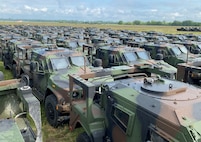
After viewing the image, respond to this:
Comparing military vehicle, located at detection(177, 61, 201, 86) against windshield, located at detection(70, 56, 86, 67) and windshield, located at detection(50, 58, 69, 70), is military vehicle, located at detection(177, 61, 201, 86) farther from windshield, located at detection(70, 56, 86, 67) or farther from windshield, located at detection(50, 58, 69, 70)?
windshield, located at detection(50, 58, 69, 70)

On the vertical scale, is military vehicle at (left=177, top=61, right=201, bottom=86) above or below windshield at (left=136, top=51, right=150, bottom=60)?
above

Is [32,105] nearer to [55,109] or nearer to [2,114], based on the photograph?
[2,114]

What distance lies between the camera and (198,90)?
455 cm

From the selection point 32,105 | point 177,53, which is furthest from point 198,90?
point 177,53

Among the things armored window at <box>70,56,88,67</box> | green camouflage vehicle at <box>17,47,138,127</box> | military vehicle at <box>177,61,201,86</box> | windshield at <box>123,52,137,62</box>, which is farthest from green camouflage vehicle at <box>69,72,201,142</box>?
windshield at <box>123,52,137,62</box>

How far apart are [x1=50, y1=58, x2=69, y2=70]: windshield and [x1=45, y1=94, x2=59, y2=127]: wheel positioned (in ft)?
4.07

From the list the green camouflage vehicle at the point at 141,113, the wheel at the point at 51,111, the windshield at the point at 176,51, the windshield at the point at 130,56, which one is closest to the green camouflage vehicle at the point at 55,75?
the wheel at the point at 51,111

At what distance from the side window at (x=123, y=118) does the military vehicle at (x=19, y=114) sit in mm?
1407

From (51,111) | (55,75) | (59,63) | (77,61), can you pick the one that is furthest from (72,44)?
(51,111)

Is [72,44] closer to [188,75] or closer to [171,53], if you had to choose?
[171,53]

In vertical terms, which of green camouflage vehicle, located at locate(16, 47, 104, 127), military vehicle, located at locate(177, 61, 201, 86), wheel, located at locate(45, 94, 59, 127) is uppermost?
military vehicle, located at locate(177, 61, 201, 86)

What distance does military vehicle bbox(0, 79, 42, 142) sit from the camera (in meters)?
2.87

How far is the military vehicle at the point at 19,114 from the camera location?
287 cm

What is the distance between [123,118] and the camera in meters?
4.39
